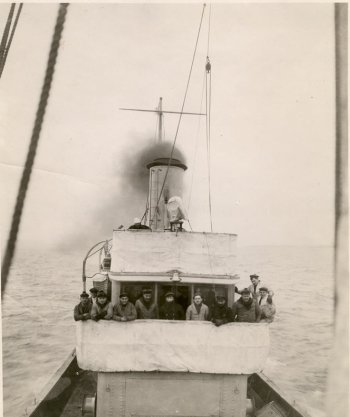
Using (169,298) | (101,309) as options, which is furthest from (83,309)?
(169,298)

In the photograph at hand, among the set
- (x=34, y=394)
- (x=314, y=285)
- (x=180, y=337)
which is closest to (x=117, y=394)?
(x=180, y=337)

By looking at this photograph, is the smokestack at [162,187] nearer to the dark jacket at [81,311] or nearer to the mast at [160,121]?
the mast at [160,121]

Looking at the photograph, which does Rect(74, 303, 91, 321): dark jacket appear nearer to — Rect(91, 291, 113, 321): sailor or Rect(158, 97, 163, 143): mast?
Rect(91, 291, 113, 321): sailor

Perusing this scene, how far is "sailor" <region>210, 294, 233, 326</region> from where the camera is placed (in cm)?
564

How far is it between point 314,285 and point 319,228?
29.8 metres

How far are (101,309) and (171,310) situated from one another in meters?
1.10

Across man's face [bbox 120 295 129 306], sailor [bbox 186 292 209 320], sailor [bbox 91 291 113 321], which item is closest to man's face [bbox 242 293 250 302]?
sailor [bbox 186 292 209 320]

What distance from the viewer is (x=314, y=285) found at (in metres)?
34.8

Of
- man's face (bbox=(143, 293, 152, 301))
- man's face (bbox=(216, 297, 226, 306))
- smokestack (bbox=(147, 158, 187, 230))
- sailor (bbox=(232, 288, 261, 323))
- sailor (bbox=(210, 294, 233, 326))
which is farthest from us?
smokestack (bbox=(147, 158, 187, 230))

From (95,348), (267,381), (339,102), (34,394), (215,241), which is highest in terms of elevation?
(339,102)

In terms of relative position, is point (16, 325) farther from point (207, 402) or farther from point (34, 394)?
point (207, 402)

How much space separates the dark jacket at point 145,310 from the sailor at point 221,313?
916 mm

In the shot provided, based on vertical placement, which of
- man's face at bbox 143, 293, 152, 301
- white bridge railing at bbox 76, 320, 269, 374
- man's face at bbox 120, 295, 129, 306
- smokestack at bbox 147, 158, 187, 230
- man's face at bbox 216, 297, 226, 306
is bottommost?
white bridge railing at bbox 76, 320, 269, 374

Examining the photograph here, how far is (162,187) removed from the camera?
9391 mm
